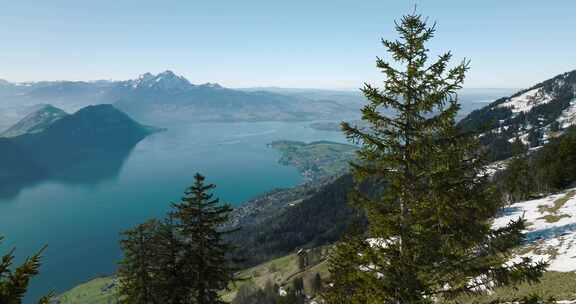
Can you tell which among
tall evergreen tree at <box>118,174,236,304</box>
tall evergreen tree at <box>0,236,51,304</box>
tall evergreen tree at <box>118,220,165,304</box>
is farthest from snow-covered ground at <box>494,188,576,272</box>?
tall evergreen tree at <box>118,220,165,304</box>

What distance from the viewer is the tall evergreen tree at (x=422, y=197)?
37.3ft

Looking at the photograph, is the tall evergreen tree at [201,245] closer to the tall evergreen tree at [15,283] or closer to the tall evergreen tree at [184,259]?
the tall evergreen tree at [184,259]

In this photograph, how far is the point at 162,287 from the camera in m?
23.7

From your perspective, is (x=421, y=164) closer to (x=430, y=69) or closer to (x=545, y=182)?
(x=430, y=69)

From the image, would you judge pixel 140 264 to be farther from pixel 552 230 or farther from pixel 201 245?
pixel 552 230

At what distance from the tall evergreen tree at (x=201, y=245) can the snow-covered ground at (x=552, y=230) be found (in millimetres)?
19164

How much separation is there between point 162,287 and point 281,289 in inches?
3679

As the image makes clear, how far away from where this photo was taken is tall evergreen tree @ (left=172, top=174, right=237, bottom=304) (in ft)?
75.3

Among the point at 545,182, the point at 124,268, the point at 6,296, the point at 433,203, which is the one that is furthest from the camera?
the point at 545,182

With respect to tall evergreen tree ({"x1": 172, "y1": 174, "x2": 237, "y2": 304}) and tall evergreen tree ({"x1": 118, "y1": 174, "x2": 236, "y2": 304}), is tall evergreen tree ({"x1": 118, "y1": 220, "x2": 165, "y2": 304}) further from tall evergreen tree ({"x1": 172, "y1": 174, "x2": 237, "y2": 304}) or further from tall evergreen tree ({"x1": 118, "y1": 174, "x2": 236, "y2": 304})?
tall evergreen tree ({"x1": 172, "y1": 174, "x2": 237, "y2": 304})

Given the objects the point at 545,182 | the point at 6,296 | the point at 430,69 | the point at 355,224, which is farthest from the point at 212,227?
the point at 545,182

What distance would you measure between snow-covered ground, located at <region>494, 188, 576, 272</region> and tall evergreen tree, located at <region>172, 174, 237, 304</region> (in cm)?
1916

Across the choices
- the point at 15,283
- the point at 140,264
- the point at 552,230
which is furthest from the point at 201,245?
the point at 552,230

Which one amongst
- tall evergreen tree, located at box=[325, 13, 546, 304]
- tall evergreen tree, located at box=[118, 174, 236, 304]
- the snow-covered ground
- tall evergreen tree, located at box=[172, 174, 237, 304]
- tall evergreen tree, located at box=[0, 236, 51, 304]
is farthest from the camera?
the snow-covered ground
